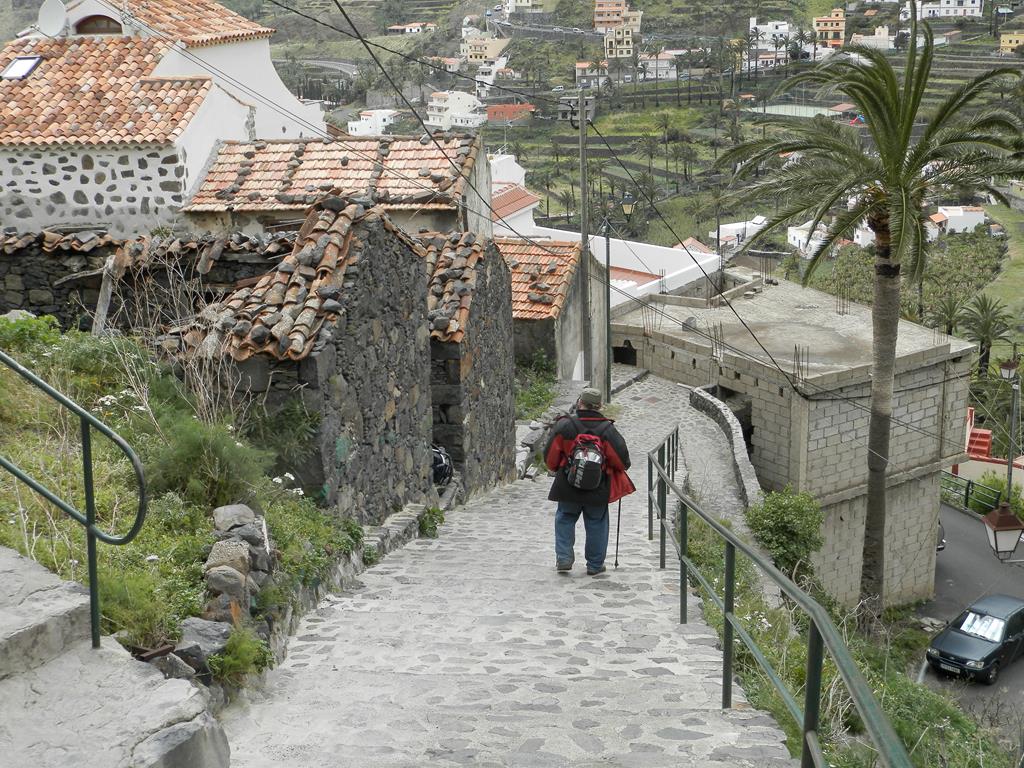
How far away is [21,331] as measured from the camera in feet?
28.3

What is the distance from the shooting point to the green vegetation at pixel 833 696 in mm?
4941

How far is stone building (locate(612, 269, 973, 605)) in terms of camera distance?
26062mm

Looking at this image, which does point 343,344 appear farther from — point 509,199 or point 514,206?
point 509,199

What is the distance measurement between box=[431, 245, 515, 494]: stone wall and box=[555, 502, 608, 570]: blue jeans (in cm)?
415

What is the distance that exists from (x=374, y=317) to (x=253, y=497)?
2.92 m

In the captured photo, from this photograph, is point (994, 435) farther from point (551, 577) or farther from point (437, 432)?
point (551, 577)

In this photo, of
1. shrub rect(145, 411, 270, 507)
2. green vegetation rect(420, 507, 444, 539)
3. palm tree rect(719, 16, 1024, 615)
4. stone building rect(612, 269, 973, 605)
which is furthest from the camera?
stone building rect(612, 269, 973, 605)

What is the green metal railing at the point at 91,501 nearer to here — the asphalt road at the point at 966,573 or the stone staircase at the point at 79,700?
the stone staircase at the point at 79,700

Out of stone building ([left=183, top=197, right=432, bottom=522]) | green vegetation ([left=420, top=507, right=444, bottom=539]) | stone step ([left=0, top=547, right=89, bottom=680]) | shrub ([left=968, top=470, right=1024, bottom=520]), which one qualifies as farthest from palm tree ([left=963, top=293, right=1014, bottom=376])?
stone step ([left=0, top=547, right=89, bottom=680])

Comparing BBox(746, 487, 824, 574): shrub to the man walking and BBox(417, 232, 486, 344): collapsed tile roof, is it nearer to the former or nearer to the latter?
BBox(417, 232, 486, 344): collapsed tile roof

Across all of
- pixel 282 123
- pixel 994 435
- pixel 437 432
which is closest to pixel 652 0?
pixel 994 435

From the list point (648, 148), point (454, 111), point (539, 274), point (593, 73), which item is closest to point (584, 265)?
point (539, 274)

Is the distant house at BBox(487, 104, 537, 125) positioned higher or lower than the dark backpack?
higher

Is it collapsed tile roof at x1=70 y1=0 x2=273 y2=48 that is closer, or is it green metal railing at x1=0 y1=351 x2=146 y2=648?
green metal railing at x1=0 y1=351 x2=146 y2=648
